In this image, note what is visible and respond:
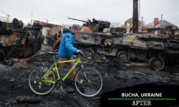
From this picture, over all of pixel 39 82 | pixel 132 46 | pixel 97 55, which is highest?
pixel 132 46

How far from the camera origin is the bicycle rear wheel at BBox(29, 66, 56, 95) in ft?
10.7

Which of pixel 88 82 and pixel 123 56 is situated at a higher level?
pixel 123 56

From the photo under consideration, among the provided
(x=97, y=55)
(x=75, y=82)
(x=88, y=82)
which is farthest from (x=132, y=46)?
(x=75, y=82)

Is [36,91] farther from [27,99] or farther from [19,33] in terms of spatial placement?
[19,33]

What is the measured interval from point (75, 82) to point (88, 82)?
14.2 inches

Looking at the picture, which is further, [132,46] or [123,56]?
[123,56]

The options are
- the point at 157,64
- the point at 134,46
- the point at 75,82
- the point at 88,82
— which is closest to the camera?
the point at 75,82

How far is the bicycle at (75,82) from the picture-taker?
314 cm

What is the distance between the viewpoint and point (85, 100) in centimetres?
301

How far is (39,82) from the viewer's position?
3.36 m

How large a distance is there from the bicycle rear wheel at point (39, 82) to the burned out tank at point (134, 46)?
17.2ft

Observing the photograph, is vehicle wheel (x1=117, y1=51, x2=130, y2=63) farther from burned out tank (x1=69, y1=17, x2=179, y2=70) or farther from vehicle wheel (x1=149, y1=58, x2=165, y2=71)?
vehicle wheel (x1=149, y1=58, x2=165, y2=71)

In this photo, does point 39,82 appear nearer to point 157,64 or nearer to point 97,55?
point 97,55

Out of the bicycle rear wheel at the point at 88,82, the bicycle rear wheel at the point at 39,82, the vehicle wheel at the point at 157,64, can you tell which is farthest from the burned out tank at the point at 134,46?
the bicycle rear wheel at the point at 39,82
